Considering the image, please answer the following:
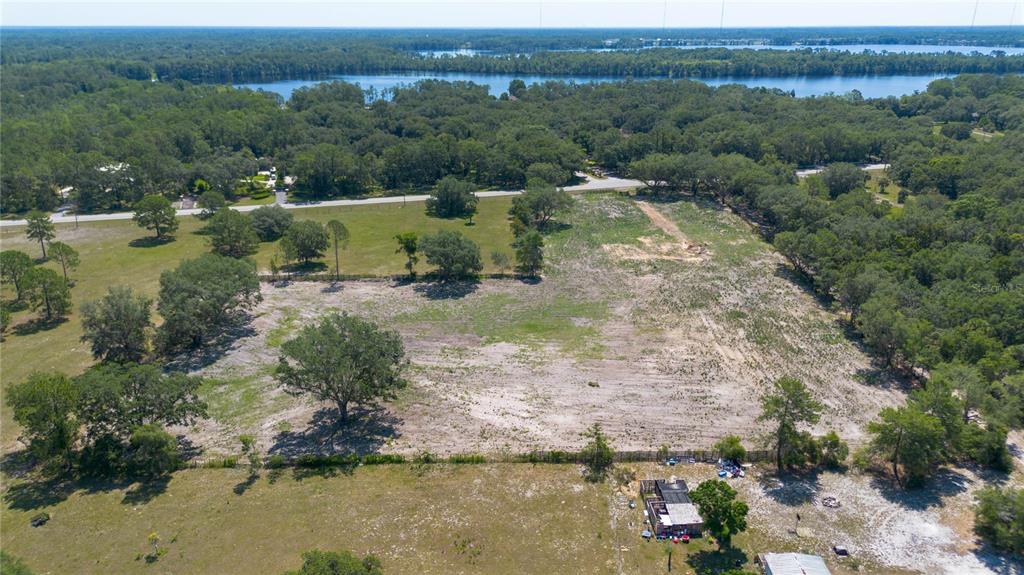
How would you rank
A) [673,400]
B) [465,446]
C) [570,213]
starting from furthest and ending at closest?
[570,213]
[673,400]
[465,446]

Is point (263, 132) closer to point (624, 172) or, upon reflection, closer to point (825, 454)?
point (624, 172)

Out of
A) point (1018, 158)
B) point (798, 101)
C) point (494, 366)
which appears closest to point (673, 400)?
point (494, 366)

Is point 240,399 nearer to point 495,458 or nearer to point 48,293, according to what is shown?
point 495,458

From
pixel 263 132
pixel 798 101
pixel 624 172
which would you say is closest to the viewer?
pixel 624 172

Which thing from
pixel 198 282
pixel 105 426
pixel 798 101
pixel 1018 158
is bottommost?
pixel 105 426

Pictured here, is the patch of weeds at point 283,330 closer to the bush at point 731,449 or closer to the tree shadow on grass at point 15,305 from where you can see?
the tree shadow on grass at point 15,305

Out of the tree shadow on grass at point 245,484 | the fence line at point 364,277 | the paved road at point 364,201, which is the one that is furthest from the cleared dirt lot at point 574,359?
the paved road at point 364,201

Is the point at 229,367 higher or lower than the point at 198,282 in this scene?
lower
